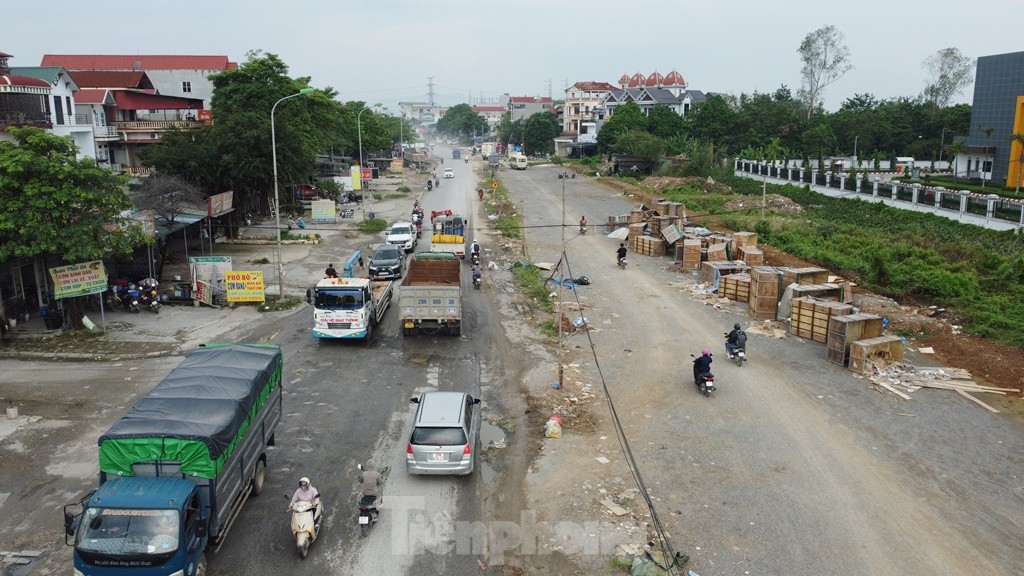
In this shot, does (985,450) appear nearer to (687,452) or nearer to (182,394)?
(687,452)

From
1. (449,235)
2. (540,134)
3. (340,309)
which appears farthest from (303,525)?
(540,134)

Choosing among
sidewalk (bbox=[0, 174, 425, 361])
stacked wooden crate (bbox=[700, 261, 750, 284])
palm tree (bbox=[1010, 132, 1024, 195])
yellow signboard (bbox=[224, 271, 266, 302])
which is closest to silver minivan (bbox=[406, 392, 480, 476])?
sidewalk (bbox=[0, 174, 425, 361])

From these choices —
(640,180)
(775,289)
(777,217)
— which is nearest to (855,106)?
(640,180)

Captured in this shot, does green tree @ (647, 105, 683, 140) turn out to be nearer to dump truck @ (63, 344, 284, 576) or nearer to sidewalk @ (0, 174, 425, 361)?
sidewalk @ (0, 174, 425, 361)

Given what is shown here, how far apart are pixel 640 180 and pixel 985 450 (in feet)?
207

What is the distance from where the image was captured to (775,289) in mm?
27203

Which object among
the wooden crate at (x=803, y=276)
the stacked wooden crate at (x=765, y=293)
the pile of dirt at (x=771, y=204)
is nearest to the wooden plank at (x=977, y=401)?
the stacked wooden crate at (x=765, y=293)

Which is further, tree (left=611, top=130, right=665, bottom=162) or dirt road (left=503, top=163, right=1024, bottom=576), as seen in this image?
tree (left=611, top=130, right=665, bottom=162)

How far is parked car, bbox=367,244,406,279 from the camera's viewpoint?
33.2 meters

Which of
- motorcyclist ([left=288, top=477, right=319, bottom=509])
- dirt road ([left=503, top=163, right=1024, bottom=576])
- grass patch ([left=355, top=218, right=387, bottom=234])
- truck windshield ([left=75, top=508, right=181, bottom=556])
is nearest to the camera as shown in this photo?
truck windshield ([left=75, top=508, right=181, bottom=556])

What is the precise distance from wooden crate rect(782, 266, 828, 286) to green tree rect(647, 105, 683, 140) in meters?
67.8

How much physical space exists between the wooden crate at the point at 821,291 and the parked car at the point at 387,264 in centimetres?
1717

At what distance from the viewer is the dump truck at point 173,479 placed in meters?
10.2

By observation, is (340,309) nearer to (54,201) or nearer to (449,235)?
(54,201)
